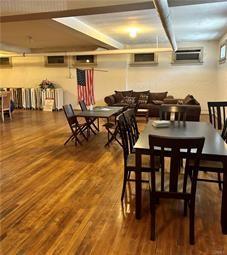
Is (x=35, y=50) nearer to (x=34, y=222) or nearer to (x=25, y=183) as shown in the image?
(x=25, y=183)

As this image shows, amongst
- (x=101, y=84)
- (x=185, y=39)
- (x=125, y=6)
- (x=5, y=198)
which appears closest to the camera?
(x=5, y=198)

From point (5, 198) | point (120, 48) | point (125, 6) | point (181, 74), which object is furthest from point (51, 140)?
point (181, 74)

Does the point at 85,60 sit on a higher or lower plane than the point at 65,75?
higher

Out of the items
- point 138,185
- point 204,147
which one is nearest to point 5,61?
point 138,185

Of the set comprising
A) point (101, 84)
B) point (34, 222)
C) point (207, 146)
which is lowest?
point (34, 222)

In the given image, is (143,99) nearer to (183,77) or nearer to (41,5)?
(183,77)

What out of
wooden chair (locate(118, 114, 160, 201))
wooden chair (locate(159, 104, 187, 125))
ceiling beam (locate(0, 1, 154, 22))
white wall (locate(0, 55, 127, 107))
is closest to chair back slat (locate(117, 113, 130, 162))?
wooden chair (locate(118, 114, 160, 201))

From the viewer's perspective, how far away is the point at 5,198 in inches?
112

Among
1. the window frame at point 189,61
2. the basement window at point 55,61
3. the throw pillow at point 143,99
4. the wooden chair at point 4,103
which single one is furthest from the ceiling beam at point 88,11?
the basement window at point 55,61

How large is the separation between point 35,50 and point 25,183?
857 cm

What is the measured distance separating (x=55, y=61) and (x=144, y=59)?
152 inches

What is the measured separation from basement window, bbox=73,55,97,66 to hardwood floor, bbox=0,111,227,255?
6.78 meters

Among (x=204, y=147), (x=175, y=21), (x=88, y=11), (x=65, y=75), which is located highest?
(x=175, y=21)

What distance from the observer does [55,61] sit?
1074 cm
